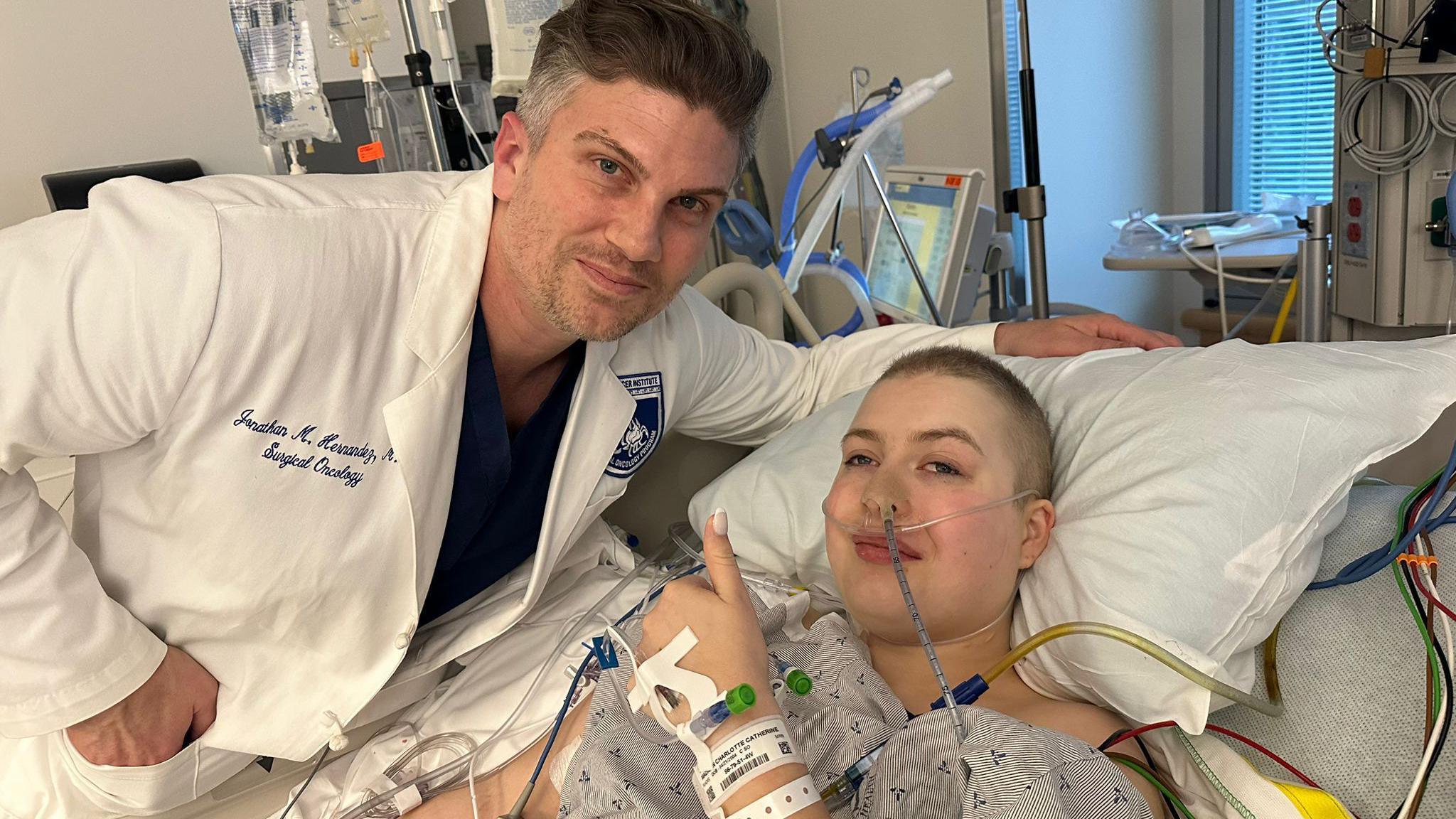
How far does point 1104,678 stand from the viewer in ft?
3.77

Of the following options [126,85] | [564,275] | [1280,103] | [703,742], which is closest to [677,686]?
[703,742]

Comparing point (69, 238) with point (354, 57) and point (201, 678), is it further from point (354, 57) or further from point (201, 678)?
point (354, 57)

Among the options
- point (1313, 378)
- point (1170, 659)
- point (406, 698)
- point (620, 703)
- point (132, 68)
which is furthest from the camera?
point (132, 68)

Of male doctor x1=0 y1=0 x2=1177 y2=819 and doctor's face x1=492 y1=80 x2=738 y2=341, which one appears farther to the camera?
doctor's face x1=492 y1=80 x2=738 y2=341

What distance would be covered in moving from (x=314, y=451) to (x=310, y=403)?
6 cm

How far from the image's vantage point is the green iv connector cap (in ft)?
2.81

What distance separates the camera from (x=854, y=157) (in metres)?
2.08

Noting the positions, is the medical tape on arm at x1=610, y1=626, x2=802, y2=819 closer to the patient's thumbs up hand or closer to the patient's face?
the patient's thumbs up hand

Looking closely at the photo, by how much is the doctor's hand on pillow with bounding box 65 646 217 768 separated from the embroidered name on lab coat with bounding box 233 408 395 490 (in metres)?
0.31

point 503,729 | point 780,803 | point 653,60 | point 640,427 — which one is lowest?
point 503,729

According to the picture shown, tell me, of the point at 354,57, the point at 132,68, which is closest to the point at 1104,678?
the point at 354,57

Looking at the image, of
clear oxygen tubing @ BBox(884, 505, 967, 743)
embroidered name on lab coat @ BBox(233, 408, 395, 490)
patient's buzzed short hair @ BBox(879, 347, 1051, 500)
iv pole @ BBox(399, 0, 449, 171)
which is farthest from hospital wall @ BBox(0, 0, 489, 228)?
clear oxygen tubing @ BBox(884, 505, 967, 743)

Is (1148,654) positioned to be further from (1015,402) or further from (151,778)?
(151,778)

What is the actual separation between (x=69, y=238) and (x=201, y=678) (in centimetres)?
60
